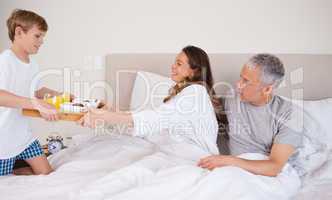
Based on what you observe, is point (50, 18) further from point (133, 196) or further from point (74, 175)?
point (133, 196)

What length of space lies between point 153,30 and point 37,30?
1070mm

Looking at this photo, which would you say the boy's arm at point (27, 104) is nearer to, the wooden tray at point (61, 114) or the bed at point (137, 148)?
the wooden tray at point (61, 114)

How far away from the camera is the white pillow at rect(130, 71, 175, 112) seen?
8.53ft

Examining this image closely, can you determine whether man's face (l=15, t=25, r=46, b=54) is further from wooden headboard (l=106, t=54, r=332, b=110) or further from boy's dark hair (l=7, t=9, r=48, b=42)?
wooden headboard (l=106, t=54, r=332, b=110)

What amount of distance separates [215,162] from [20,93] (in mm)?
1088

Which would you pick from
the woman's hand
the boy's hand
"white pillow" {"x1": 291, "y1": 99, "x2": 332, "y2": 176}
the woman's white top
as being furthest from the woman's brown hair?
the boy's hand

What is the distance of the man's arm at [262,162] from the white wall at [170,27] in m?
0.98

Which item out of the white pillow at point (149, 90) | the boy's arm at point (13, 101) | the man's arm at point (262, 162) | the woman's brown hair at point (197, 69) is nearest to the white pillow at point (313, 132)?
the man's arm at point (262, 162)

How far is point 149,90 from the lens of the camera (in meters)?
2.63

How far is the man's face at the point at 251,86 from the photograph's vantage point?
1.93 m

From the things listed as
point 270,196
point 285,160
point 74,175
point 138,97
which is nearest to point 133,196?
point 74,175

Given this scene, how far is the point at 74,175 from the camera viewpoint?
5.95 ft

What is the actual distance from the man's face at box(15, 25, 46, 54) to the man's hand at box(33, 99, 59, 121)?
32 cm

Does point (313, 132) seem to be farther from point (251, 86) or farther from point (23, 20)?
point (23, 20)
